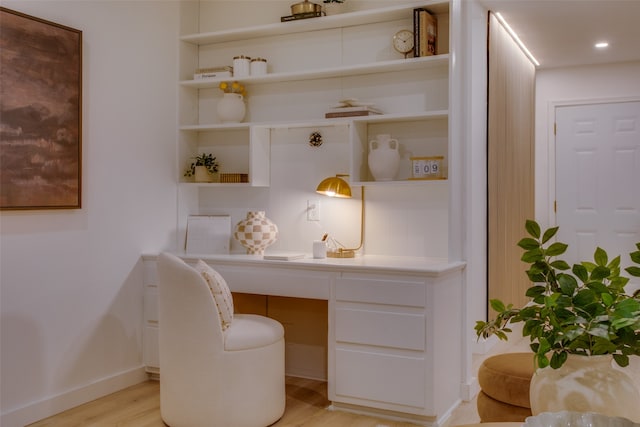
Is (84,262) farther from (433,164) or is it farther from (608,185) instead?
(608,185)

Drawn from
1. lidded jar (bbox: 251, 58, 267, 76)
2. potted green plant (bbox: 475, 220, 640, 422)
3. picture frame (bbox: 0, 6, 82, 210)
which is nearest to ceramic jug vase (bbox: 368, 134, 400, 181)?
lidded jar (bbox: 251, 58, 267, 76)

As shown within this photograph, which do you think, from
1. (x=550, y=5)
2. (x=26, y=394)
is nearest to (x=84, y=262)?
(x=26, y=394)

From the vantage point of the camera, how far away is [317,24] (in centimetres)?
366

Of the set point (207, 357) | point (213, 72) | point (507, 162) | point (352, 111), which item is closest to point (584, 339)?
point (207, 357)

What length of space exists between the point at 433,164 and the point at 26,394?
241 centimetres

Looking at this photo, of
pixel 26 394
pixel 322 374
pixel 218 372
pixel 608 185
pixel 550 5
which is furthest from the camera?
pixel 608 185

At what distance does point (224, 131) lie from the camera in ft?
13.4

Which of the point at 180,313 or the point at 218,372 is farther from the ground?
the point at 180,313

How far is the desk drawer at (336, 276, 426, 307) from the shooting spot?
114 inches

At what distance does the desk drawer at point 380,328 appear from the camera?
288 cm

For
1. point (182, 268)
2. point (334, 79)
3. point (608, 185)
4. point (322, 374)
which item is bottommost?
point (322, 374)

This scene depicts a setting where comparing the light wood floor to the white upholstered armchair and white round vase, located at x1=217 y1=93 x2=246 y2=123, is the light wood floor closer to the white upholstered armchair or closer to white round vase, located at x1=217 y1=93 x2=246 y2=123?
the white upholstered armchair

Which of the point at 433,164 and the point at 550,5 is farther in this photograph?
the point at 550,5

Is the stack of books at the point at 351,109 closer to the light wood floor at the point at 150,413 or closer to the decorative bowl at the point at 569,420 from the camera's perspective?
the light wood floor at the point at 150,413
